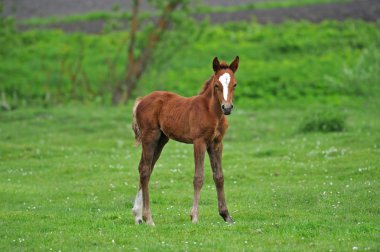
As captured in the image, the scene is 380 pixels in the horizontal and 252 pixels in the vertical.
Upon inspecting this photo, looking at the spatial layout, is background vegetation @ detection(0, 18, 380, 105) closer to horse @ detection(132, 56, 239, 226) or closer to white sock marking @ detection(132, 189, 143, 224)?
horse @ detection(132, 56, 239, 226)

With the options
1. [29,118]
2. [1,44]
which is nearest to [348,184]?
[29,118]

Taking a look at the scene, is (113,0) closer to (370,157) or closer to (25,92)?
(25,92)

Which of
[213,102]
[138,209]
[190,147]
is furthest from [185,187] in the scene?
[190,147]

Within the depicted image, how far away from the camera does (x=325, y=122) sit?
28000 millimetres

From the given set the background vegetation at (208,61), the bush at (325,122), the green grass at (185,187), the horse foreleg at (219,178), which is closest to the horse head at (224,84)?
the horse foreleg at (219,178)

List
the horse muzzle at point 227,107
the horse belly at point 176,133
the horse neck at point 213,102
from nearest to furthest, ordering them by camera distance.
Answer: the horse muzzle at point 227,107, the horse neck at point 213,102, the horse belly at point 176,133

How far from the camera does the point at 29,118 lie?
32.7 metres

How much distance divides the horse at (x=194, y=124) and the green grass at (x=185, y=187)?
58 centimetres

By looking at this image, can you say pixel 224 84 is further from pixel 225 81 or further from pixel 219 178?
pixel 219 178

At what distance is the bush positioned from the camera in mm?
27875

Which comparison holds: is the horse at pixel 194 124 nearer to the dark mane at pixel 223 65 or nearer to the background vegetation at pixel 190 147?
the dark mane at pixel 223 65

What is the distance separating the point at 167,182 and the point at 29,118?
14.5m

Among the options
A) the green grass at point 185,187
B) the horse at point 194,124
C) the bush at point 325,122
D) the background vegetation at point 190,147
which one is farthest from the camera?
the bush at point 325,122

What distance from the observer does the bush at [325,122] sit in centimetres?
2788
